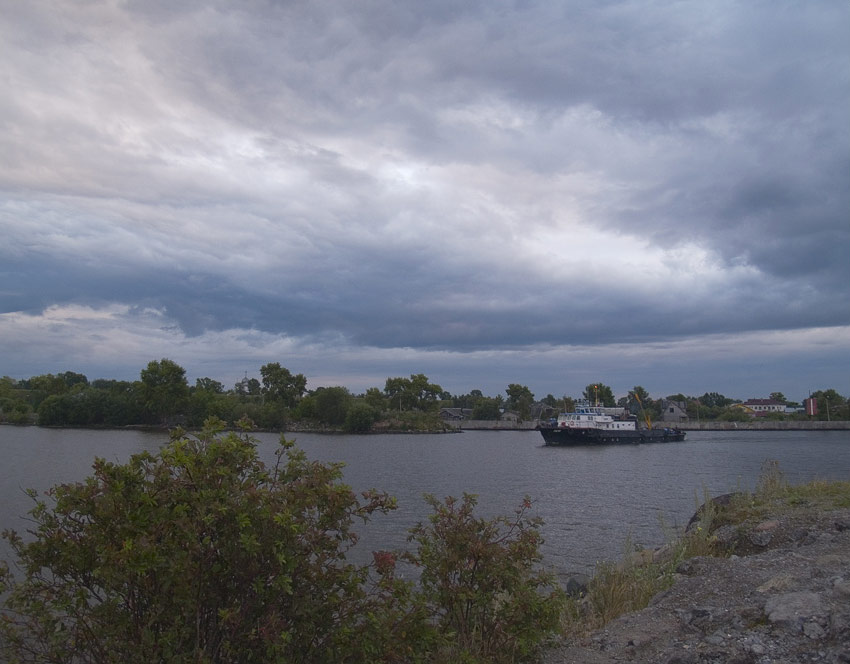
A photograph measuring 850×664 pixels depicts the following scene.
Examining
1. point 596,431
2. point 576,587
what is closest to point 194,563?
point 576,587

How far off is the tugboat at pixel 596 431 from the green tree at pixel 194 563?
8922 centimetres

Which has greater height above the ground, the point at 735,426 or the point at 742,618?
the point at 742,618

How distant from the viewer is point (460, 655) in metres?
6.61

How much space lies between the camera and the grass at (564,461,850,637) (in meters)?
10.9

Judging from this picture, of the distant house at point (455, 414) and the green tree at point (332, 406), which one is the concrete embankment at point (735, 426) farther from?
the green tree at point (332, 406)

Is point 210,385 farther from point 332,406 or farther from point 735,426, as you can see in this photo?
point 735,426

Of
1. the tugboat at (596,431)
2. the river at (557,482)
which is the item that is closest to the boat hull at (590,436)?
the tugboat at (596,431)

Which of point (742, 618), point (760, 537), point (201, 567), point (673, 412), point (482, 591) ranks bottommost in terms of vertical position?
point (760, 537)

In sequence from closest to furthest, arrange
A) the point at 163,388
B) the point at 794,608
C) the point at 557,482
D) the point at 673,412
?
the point at 794,608 < the point at 557,482 < the point at 163,388 < the point at 673,412

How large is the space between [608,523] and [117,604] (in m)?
24.4

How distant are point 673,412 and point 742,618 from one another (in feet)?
588

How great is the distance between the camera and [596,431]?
302 feet

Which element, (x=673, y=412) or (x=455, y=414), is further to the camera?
(x=455, y=414)

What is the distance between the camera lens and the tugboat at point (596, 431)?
9212 cm
